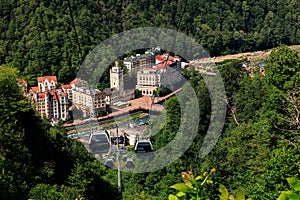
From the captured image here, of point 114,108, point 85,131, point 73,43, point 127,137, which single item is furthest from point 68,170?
point 73,43

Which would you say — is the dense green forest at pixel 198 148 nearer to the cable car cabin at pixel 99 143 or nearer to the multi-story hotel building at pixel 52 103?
the cable car cabin at pixel 99 143

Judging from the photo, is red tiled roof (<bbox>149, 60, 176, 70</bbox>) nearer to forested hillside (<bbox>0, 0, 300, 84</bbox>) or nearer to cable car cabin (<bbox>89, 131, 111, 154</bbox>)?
cable car cabin (<bbox>89, 131, 111, 154</bbox>)

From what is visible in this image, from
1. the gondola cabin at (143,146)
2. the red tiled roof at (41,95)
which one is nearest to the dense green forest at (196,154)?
the gondola cabin at (143,146)

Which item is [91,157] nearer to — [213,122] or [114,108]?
[213,122]

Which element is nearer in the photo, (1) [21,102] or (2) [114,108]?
(1) [21,102]

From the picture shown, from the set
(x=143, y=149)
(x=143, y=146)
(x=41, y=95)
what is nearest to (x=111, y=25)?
(x=41, y=95)

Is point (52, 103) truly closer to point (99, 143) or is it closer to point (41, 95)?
point (41, 95)
